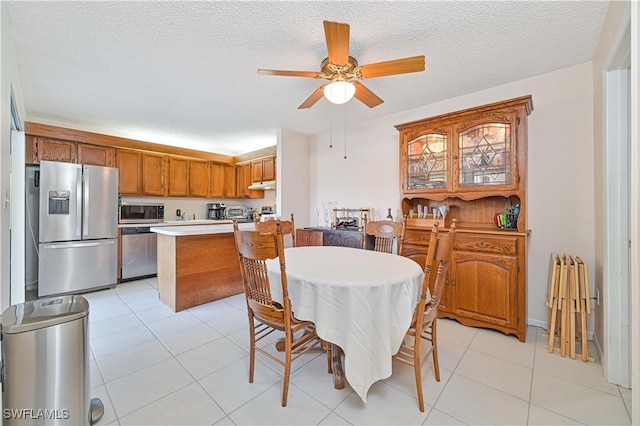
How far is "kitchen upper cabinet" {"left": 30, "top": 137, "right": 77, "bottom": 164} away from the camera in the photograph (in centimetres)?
360

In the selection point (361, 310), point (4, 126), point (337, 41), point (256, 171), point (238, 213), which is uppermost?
point (337, 41)

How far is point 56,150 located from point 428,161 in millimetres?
5004

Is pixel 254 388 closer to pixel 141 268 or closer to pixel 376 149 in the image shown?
pixel 376 149

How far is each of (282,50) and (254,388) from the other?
8.19ft

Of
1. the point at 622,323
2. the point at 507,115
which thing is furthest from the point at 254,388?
the point at 507,115

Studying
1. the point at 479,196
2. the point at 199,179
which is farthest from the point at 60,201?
the point at 479,196

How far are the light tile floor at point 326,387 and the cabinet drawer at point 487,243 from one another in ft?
2.55

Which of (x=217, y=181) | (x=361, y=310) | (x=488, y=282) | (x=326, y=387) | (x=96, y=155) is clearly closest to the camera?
(x=361, y=310)

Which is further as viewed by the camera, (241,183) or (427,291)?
(241,183)

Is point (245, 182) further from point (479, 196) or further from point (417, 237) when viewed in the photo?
point (479, 196)

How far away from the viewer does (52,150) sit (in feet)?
12.2

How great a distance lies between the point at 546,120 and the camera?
8.30ft

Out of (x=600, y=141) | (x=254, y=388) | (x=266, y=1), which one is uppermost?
(x=266, y=1)

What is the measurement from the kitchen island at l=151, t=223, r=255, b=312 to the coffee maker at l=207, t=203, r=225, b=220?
7.82ft
